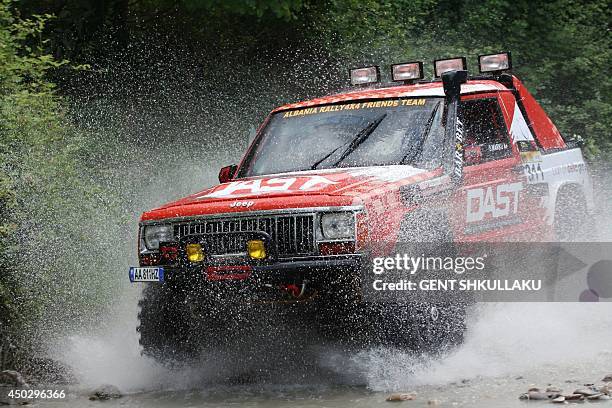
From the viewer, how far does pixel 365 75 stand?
32.6ft

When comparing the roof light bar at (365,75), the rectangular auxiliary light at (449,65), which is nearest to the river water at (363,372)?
the rectangular auxiliary light at (449,65)

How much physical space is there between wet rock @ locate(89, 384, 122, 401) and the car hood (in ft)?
3.91

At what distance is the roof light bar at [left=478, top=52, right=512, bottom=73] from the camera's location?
9.70 metres

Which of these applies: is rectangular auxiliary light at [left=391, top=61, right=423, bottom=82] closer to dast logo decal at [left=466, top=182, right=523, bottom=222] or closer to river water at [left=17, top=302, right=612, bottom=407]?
dast logo decal at [left=466, top=182, right=523, bottom=222]

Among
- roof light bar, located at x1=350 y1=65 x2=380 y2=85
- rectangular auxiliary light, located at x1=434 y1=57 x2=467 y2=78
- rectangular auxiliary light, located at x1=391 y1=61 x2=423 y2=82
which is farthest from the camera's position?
roof light bar, located at x1=350 y1=65 x2=380 y2=85

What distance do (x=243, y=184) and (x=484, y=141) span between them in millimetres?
2135

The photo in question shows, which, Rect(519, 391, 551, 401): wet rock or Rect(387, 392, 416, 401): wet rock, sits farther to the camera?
Rect(387, 392, 416, 401): wet rock

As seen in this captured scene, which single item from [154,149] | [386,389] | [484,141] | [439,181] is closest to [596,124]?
[154,149]

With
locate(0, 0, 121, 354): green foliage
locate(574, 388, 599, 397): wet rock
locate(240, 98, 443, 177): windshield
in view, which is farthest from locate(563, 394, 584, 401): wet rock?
locate(0, 0, 121, 354): green foliage

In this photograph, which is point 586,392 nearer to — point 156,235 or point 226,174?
point 156,235

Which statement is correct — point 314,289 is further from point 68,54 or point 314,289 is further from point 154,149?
point 68,54

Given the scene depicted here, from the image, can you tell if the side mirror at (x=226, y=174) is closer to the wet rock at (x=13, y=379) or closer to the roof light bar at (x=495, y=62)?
the wet rock at (x=13, y=379)

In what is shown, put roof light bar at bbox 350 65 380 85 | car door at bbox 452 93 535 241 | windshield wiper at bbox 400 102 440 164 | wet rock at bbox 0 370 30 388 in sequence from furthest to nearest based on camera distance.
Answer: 1. roof light bar at bbox 350 65 380 85
2. car door at bbox 452 93 535 241
3. windshield wiper at bbox 400 102 440 164
4. wet rock at bbox 0 370 30 388

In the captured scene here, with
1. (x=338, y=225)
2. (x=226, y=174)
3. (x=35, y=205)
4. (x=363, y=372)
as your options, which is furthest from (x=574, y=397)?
(x=35, y=205)
